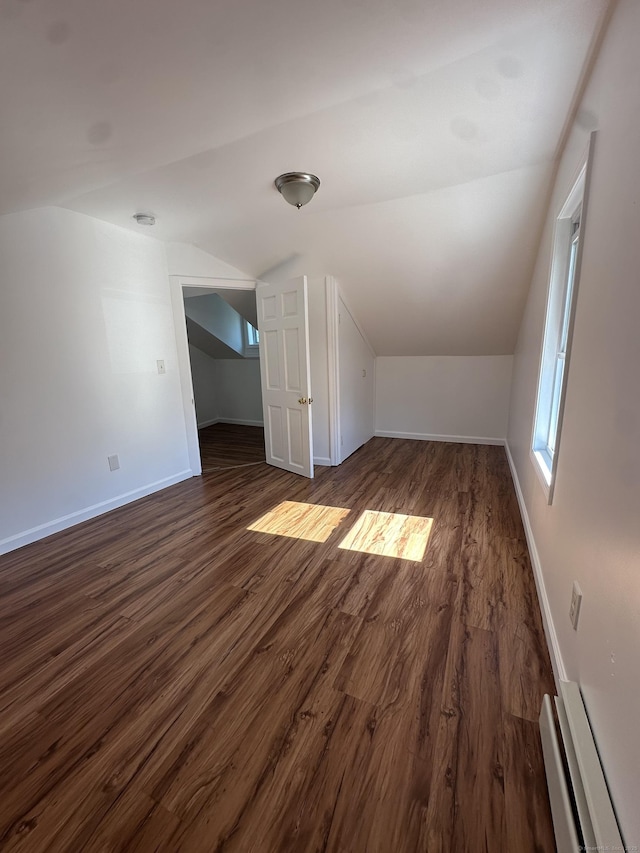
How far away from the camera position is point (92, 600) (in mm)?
1990

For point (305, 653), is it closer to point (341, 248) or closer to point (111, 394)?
point (111, 394)

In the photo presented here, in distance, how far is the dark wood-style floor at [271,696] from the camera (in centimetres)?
101

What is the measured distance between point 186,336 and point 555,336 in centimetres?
310

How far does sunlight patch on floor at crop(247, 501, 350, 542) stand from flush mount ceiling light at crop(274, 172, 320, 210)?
2.24 meters

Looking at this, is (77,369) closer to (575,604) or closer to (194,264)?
(194,264)

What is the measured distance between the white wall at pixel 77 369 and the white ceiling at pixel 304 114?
297 millimetres

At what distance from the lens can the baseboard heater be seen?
0.80m

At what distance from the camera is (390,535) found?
2.57 metres

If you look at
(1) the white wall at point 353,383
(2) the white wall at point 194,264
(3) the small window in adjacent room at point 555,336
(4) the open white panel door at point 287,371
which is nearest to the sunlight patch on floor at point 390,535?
(3) the small window in adjacent room at point 555,336

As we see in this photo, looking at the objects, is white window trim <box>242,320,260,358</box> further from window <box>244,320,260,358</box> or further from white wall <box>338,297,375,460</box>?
white wall <box>338,297,375,460</box>

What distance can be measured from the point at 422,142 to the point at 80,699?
3.08m

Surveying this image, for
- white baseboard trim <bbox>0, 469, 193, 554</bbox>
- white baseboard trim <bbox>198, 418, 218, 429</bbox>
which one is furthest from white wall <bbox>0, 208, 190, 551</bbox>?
white baseboard trim <bbox>198, 418, 218, 429</bbox>

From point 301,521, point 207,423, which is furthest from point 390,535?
point 207,423

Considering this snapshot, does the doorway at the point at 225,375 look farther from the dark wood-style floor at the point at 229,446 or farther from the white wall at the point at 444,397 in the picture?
the white wall at the point at 444,397
